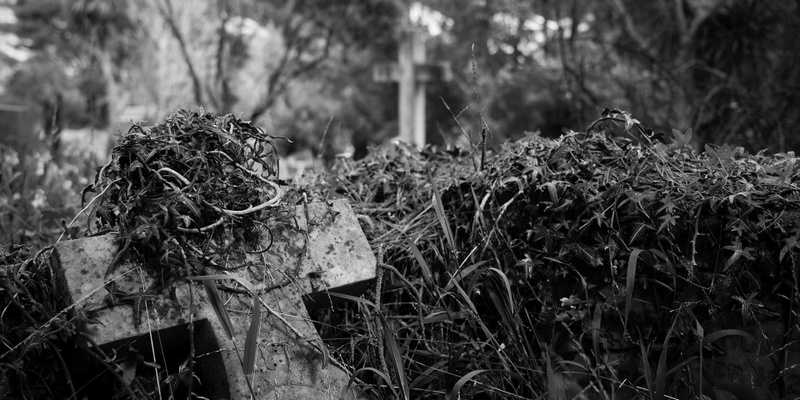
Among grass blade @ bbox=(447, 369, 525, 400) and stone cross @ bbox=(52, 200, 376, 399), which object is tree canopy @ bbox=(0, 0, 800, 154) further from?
grass blade @ bbox=(447, 369, 525, 400)

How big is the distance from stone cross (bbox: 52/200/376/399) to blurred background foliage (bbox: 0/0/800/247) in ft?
1.65

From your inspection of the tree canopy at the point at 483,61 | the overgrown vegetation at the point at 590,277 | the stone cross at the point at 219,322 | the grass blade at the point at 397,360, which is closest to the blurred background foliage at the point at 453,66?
the tree canopy at the point at 483,61

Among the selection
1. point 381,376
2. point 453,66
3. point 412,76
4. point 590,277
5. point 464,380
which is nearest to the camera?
point 464,380

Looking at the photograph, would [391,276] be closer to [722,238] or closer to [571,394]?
[571,394]

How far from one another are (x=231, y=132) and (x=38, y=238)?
1480 mm

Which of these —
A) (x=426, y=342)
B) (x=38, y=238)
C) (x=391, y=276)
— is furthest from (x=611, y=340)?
(x=38, y=238)

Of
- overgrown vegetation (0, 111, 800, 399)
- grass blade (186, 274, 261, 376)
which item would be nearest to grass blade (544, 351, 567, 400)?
overgrown vegetation (0, 111, 800, 399)

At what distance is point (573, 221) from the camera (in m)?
1.77

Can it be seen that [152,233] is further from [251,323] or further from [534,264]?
[534,264]

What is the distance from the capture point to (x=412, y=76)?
9.13 m

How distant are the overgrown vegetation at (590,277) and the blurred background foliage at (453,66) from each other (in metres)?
0.30

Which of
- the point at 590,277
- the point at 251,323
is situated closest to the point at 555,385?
the point at 590,277

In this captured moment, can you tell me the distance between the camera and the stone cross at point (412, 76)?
9062 mm

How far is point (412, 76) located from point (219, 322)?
796 centimetres
